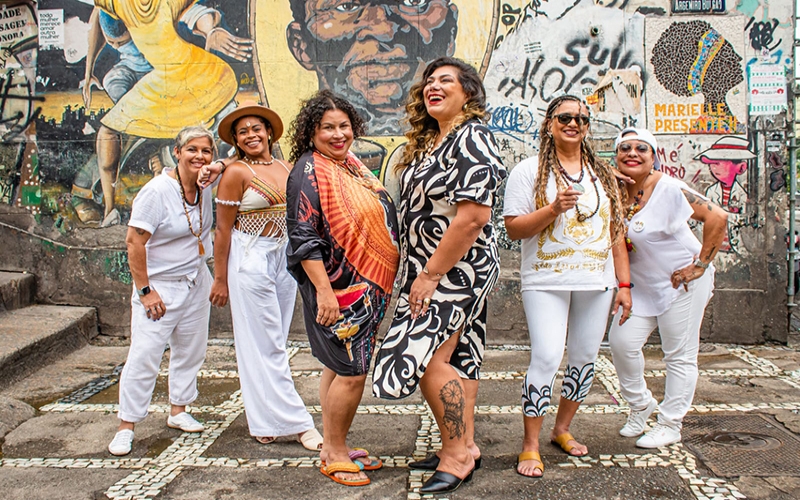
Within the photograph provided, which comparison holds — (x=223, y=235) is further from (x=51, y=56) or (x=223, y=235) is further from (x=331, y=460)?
(x=51, y=56)

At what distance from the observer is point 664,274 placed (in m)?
3.66

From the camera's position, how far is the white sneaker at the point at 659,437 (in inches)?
142

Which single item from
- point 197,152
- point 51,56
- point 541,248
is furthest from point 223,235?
point 51,56

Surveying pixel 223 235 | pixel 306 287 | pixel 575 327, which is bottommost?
pixel 575 327

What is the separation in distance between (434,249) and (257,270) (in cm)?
118

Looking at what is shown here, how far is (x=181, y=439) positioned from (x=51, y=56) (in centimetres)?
475

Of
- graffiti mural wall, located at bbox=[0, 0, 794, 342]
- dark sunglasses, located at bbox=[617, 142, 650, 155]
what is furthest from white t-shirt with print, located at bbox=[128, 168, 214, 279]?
graffiti mural wall, located at bbox=[0, 0, 794, 342]

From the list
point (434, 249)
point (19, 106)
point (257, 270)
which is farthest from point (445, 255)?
point (19, 106)

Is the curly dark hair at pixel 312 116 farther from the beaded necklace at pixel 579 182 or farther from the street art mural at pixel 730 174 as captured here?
Answer: the street art mural at pixel 730 174

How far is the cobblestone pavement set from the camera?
10.4 ft

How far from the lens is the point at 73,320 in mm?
6309

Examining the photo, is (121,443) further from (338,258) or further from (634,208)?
(634,208)

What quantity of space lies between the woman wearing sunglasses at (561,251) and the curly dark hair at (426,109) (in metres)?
0.45

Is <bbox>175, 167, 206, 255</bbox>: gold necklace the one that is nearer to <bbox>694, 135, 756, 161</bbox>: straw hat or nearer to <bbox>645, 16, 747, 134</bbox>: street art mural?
<bbox>645, 16, 747, 134</bbox>: street art mural
